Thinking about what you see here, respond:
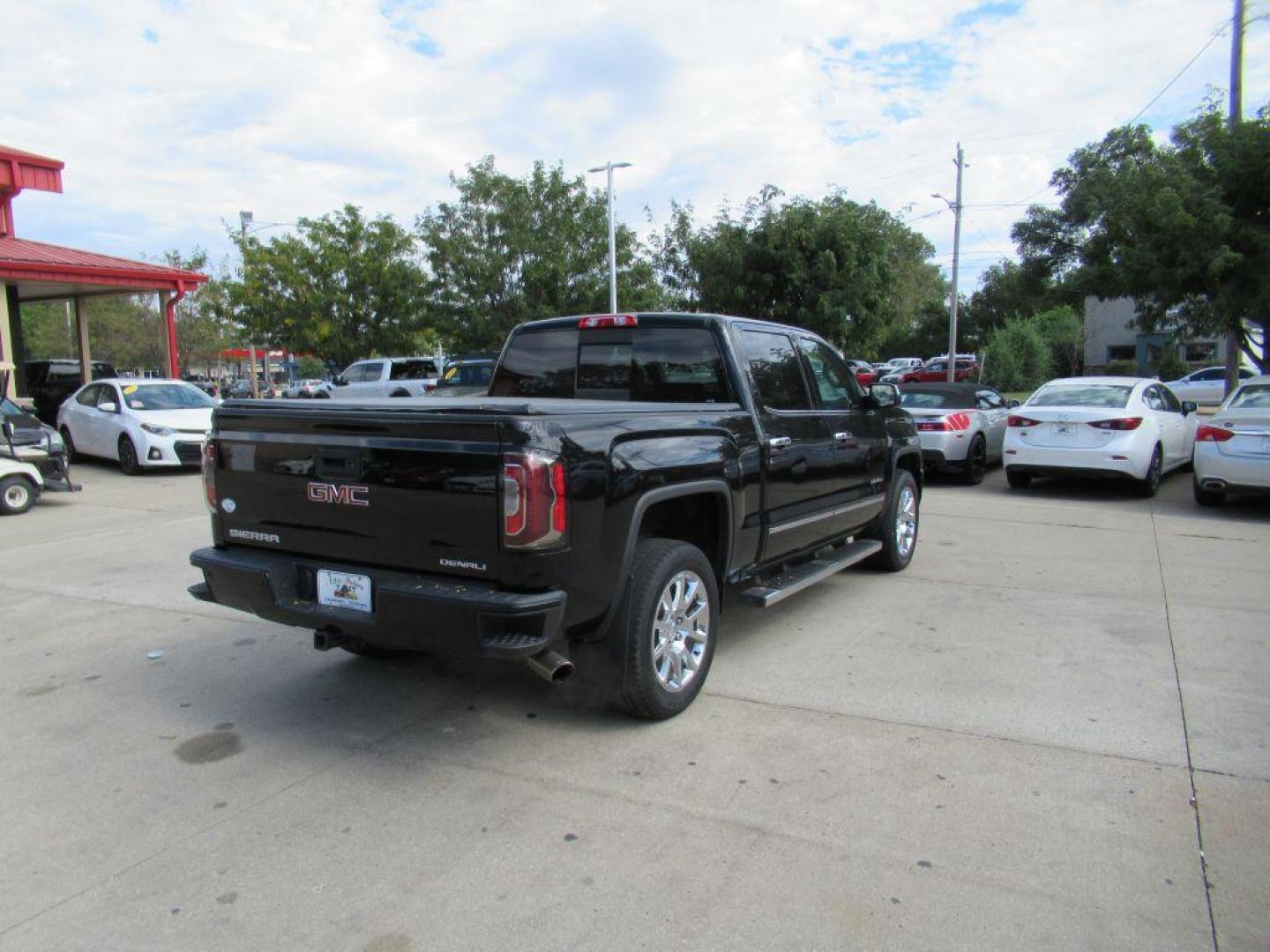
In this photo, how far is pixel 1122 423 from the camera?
10898 millimetres

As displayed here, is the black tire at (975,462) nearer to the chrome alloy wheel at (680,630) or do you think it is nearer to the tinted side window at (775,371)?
the tinted side window at (775,371)

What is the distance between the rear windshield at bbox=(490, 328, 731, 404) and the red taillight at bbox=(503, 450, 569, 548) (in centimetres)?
173

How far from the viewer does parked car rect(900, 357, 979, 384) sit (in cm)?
4331

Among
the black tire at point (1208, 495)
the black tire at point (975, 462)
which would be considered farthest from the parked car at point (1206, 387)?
the black tire at point (1208, 495)

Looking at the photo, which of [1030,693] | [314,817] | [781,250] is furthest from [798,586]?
[781,250]

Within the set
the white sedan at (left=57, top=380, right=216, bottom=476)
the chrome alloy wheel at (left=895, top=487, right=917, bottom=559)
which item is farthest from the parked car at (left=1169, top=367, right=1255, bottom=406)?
the white sedan at (left=57, top=380, right=216, bottom=476)

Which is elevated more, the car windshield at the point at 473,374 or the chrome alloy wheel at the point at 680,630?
the car windshield at the point at 473,374

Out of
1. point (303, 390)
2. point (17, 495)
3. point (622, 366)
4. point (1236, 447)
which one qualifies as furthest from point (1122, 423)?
→ point (303, 390)

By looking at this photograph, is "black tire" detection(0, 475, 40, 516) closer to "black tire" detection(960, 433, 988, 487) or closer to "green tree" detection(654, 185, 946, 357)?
"black tire" detection(960, 433, 988, 487)

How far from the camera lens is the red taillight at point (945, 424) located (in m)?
12.6

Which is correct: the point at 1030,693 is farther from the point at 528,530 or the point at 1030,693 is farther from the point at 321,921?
the point at 321,921

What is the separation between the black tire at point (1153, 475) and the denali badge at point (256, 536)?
34.9 feet

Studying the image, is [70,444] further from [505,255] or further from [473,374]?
[505,255]

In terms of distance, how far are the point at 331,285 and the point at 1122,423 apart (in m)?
23.0
